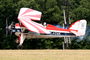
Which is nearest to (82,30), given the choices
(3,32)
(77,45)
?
(77,45)

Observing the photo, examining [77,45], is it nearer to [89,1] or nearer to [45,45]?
[45,45]

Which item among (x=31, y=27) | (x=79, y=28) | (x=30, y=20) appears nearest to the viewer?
(x=31, y=27)

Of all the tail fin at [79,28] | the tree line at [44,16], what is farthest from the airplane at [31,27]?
the tree line at [44,16]

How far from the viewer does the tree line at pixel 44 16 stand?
36.4 meters

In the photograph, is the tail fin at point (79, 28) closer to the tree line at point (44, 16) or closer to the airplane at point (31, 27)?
the airplane at point (31, 27)

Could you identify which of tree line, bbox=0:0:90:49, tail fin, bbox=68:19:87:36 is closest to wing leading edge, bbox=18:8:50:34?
tail fin, bbox=68:19:87:36

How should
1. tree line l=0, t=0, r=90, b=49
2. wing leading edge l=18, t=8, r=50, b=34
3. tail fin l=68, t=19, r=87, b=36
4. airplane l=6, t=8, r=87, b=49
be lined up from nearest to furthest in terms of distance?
wing leading edge l=18, t=8, r=50, b=34
airplane l=6, t=8, r=87, b=49
tail fin l=68, t=19, r=87, b=36
tree line l=0, t=0, r=90, b=49

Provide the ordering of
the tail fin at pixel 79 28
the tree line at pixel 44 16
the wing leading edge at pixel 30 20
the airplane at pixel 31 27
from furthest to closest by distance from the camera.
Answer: the tree line at pixel 44 16, the tail fin at pixel 79 28, the airplane at pixel 31 27, the wing leading edge at pixel 30 20

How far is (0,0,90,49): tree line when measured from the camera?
119ft

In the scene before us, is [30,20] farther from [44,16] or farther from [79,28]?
[44,16]

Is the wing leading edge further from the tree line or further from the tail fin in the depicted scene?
the tree line

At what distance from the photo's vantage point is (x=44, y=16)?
3966 cm

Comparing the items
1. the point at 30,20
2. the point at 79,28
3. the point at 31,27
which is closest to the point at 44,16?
the point at 79,28

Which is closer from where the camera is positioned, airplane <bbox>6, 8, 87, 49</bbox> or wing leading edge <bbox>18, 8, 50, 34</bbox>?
wing leading edge <bbox>18, 8, 50, 34</bbox>
